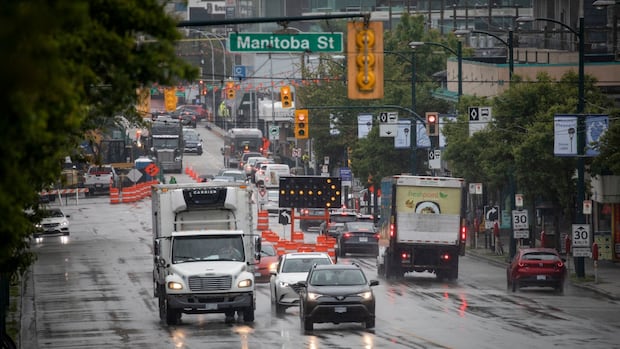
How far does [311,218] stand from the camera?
73.9 meters

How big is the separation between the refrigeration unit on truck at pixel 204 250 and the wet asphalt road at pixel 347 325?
0.73m

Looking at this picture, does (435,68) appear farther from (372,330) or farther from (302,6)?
(302,6)

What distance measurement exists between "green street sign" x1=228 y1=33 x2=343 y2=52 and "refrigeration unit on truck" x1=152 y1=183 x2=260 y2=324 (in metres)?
7.65

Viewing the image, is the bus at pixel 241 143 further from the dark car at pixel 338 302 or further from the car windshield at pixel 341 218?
the dark car at pixel 338 302

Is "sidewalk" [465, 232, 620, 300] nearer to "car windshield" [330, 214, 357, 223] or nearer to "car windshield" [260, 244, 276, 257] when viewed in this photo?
"car windshield" [330, 214, 357, 223]

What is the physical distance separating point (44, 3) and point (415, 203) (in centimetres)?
3768

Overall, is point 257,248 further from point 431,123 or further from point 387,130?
point 387,130

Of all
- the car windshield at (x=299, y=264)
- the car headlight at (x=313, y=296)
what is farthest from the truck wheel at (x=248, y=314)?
the car windshield at (x=299, y=264)

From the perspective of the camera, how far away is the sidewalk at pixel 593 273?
1780 inches

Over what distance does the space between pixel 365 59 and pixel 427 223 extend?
23.3m

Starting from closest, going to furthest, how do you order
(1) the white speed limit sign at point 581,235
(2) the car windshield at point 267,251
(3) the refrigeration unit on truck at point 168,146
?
(1) the white speed limit sign at point 581,235
(2) the car windshield at point 267,251
(3) the refrigeration unit on truck at point 168,146

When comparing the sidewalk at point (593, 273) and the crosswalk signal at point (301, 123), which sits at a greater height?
the crosswalk signal at point (301, 123)

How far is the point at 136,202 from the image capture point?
92.4 m

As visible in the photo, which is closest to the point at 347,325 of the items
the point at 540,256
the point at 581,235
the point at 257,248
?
the point at 257,248
